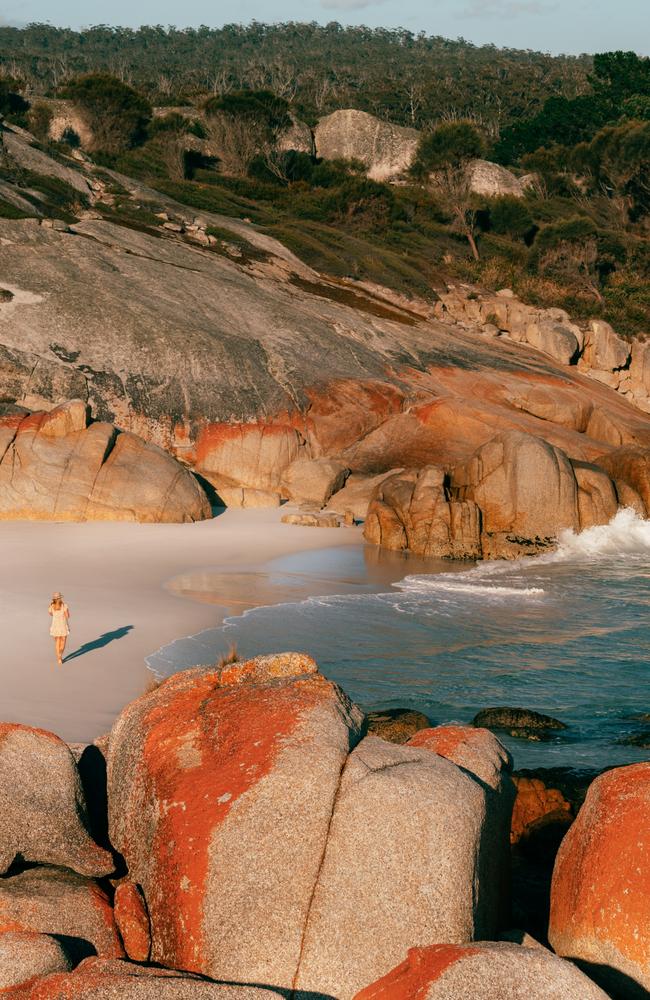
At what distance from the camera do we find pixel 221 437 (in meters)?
35.5

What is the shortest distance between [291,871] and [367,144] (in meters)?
92.2

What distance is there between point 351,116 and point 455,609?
79.9m

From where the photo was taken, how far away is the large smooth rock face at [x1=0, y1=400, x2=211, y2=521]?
2908 centimetres

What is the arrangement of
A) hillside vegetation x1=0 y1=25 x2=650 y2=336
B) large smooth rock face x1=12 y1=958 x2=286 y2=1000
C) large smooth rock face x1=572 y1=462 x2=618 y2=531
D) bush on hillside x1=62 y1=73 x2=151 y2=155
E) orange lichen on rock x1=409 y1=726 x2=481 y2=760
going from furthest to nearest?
bush on hillside x1=62 y1=73 x2=151 y2=155, hillside vegetation x1=0 y1=25 x2=650 y2=336, large smooth rock face x1=572 y1=462 x2=618 y2=531, orange lichen on rock x1=409 y1=726 x2=481 y2=760, large smooth rock face x1=12 y1=958 x2=286 y2=1000

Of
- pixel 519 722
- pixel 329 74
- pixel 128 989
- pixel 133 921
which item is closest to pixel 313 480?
pixel 519 722

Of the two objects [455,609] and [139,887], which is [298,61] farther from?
[139,887]

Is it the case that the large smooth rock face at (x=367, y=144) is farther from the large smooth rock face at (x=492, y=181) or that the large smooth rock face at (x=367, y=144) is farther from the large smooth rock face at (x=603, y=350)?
the large smooth rock face at (x=603, y=350)

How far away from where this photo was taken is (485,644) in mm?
18531

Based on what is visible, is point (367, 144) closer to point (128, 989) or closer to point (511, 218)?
point (511, 218)

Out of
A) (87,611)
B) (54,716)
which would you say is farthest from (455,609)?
(54,716)

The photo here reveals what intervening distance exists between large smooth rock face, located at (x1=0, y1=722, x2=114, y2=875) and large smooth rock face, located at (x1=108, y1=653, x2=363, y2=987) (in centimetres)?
27

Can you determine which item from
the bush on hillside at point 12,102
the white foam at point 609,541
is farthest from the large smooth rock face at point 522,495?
the bush on hillside at point 12,102

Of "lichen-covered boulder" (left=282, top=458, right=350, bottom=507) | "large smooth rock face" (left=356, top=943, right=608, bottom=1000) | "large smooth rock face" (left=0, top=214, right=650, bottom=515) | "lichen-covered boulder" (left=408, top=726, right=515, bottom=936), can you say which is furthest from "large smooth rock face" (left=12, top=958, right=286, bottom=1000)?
"lichen-covered boulder" (left=282, top=458, right=350, bottom=507)

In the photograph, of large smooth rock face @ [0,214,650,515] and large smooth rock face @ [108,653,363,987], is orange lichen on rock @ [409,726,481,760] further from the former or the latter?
large smooth rock face @ [0,214,650,515]
